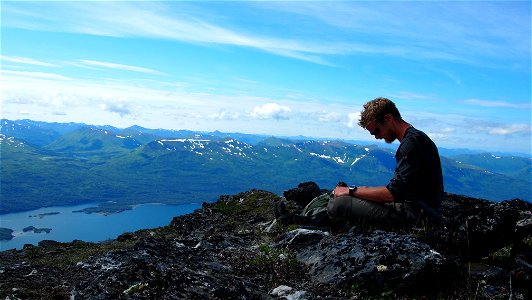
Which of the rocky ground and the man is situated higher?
the man

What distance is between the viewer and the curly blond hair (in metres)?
9.30

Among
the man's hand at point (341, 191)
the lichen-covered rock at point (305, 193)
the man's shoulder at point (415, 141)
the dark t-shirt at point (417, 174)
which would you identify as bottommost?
the lichen-covered rock at point (305, 193)

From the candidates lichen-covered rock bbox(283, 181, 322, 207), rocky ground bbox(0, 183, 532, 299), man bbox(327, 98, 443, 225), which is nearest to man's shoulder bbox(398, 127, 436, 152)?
man bbox(327, 98, 443, 225)

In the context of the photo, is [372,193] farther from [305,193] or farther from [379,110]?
[305,193]

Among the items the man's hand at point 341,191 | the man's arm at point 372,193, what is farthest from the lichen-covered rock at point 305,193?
the man's arm at point 372,193

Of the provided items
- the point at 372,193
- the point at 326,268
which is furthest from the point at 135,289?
the point at 372,193

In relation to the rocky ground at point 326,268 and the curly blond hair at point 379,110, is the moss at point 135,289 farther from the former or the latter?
the curly blond hair at point 379,110

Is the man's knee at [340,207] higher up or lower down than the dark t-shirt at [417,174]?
lower down

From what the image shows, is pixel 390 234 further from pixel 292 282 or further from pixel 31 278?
pixel 31 278

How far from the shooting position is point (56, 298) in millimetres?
7574

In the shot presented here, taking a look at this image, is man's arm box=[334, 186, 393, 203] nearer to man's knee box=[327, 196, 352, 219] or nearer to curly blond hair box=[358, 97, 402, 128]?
man's knee box=[327, 196, 352, 219]

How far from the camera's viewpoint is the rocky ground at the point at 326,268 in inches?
273

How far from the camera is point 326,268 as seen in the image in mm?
8609

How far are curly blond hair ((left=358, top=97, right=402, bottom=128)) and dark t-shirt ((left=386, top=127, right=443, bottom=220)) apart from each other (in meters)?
0.56
